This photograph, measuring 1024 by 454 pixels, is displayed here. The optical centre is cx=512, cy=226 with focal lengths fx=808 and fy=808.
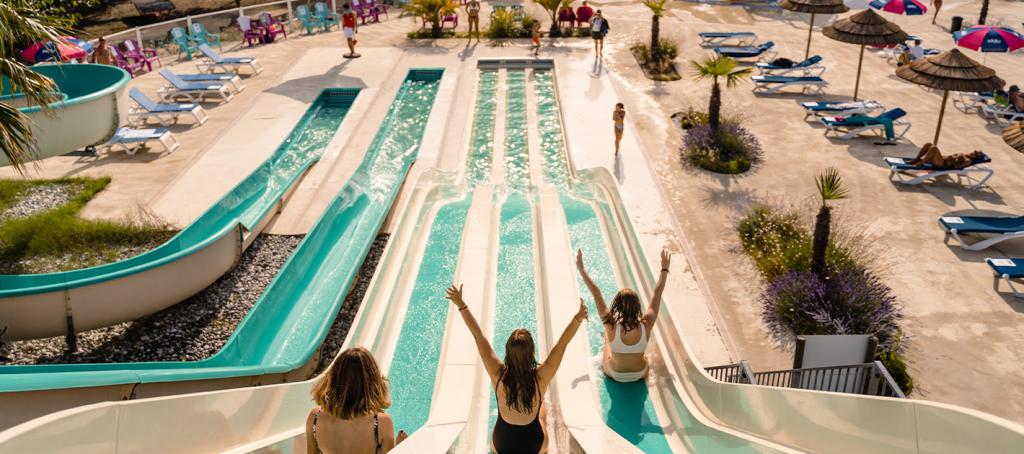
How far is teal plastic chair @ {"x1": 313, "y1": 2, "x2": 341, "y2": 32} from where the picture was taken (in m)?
26.9

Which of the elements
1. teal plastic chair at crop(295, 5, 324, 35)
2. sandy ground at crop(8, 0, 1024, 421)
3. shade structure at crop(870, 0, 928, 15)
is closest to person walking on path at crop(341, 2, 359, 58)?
sandy ground at crop(8, 0, 1024, 421)

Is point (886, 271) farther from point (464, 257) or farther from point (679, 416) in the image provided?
point (464, 257)

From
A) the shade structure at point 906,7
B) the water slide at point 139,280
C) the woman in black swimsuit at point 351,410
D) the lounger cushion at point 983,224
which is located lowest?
the lounger cushion at point 983,224

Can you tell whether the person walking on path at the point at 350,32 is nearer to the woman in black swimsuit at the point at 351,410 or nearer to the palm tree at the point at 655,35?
the palm tree at the point at 655,35

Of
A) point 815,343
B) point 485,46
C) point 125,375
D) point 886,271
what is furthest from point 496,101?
point 125,375

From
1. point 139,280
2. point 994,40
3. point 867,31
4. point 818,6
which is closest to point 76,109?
point 139,280

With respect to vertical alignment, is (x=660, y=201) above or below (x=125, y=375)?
below

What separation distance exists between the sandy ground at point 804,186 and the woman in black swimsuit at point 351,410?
5.93m

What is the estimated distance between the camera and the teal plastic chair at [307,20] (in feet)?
86.7

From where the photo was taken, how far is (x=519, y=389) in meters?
5.64

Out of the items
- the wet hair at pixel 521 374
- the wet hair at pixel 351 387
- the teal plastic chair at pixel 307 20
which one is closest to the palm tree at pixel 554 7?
the teal plastic chair at pixel 307 20

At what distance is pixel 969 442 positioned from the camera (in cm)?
451

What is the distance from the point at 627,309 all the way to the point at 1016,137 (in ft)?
24.1

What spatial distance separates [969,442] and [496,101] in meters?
16.3
